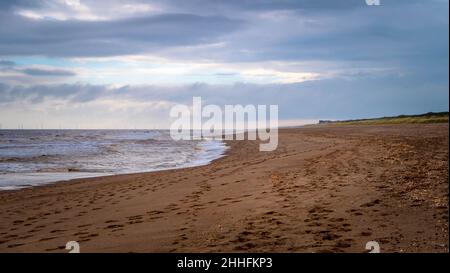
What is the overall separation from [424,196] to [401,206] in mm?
1041

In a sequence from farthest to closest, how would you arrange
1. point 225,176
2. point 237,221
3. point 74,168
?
point 74,168
point 225,176
point 237,221

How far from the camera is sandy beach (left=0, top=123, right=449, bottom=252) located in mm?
6871

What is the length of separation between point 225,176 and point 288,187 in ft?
16.0

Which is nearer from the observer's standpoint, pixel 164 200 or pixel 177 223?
pixel 177 223

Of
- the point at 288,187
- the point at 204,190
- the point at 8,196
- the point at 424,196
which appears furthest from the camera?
the point at 8,196

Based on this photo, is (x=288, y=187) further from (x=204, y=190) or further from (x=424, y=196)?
(x=424, y=196)

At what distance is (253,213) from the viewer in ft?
29.6

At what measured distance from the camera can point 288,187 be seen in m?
12.0

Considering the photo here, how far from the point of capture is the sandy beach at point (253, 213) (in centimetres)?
687
